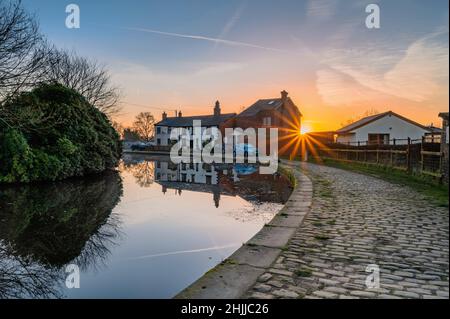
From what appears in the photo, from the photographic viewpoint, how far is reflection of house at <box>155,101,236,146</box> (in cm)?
5012

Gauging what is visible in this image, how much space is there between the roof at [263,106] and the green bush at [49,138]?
2625cm

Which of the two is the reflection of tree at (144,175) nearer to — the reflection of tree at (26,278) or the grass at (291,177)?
the grass at (291,177)

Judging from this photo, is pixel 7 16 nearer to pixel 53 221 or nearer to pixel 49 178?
pixel 49 178

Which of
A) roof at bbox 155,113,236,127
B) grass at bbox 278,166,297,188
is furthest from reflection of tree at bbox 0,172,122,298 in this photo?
roof at bbox 155,113,236,127

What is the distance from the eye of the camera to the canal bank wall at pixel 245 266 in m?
2.95

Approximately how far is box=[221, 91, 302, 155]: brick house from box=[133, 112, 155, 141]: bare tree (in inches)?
1544

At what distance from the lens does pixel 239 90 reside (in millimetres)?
11531

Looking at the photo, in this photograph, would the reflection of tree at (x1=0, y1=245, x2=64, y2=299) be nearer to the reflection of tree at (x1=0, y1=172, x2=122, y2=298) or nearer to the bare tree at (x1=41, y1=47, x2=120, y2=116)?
the reflection of tree at (x1=0, y1=172, x2=122, y2=298)

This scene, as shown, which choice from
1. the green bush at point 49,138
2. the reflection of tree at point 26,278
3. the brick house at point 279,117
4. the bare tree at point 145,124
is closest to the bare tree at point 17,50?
the green bush at point 49,138

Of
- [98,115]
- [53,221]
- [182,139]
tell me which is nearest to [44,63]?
[98,115]

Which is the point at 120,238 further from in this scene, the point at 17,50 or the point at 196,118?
the point at 196,118

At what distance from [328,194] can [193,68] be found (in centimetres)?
635

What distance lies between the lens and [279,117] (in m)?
41.5

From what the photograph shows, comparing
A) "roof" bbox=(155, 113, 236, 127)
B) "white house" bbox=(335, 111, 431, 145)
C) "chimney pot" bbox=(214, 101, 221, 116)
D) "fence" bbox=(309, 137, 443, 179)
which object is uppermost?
"chimney pot" bbox=(214, 101, 221, 116)
